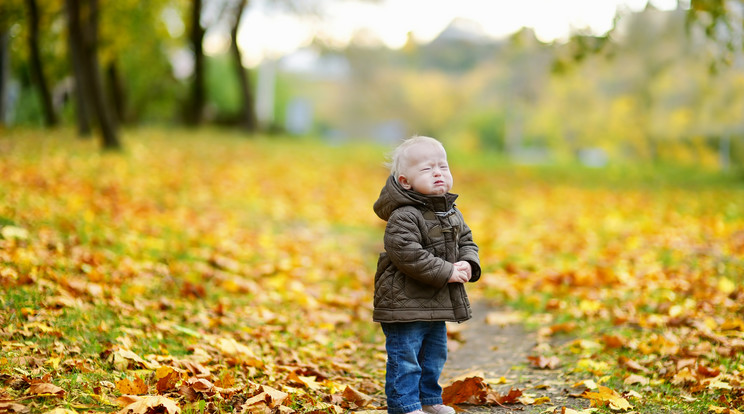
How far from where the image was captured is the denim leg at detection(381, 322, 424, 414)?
10.8 feet

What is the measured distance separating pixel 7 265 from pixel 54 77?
80.9 feet

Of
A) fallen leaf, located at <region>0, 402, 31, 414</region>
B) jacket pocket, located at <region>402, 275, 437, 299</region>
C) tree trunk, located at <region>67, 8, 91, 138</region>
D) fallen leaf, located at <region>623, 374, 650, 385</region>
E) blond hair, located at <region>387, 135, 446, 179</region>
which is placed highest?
tree trunk, located at <region>67, 8, 91, 138</region>

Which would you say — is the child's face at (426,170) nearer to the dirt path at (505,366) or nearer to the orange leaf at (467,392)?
the orange leaf at (467,392)

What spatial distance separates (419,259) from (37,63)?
19540mm

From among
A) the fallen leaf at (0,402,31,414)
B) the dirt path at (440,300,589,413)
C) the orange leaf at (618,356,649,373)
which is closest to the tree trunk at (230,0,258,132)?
the dirt path at (440,300,589,413)

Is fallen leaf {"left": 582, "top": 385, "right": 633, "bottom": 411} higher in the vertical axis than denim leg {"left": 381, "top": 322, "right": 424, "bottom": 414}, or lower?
lower

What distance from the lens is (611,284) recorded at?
244 inches

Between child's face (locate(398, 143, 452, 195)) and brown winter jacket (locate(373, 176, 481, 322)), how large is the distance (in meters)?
0.05

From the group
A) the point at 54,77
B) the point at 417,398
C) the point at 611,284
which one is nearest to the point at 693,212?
the point at 611,284

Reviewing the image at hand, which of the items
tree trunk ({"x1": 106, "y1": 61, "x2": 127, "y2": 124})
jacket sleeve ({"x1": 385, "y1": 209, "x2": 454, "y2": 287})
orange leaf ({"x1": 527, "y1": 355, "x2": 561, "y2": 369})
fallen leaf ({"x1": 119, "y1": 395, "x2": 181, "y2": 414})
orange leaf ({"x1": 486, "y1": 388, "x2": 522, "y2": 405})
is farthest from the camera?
tree trunk ({"x1": 106, "y1": 61, "x2": 127, "y2": 124})

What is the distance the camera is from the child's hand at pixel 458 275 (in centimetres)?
320

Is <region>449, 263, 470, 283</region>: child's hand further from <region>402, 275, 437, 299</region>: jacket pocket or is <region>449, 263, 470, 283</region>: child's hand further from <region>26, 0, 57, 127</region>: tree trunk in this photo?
<region>26, 0, 57, 127</region>: tree trunk

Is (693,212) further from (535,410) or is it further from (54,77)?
(54,77)

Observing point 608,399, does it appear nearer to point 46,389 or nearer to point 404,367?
point 404,367
